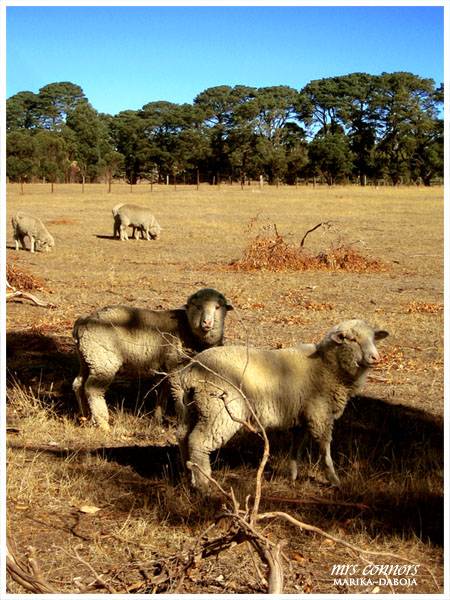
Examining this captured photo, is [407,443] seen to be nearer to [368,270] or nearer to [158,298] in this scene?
[158,298]

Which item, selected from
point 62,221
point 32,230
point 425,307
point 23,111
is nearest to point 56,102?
point 23,111

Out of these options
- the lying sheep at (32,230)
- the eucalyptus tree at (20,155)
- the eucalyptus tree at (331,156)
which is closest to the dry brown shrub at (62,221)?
the lying sheep at (32,230)

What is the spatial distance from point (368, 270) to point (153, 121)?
189 feet

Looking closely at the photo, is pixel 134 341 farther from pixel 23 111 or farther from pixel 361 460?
pixel 23 111

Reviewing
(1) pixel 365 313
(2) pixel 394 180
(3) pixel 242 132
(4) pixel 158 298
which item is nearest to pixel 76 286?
(4) pixel 158 298

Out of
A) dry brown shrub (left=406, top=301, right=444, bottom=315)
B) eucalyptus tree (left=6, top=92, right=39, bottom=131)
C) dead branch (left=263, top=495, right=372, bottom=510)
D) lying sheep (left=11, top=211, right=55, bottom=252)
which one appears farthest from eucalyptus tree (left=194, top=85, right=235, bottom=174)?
dead branch (left=263, top=495, right=372, bottom=510)

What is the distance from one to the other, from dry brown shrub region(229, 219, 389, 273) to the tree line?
48230 mm

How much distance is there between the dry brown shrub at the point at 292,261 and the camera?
16016mm

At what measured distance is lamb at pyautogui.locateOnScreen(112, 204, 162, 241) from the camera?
74.7 ft

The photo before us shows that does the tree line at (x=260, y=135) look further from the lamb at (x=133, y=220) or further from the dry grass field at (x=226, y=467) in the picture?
the dry grass field at (x=226, y=467)

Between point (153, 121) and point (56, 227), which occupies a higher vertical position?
point (153, 121)

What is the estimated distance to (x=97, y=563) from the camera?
12.5 feet

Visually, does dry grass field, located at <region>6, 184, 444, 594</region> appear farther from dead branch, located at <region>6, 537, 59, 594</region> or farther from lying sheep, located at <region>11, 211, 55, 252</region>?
lying sheep, located at <region>11, 211, 55, 252</region>

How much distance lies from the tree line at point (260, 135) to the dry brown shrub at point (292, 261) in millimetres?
48230
